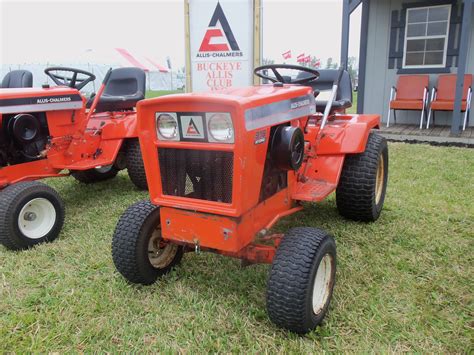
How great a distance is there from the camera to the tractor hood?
320cm

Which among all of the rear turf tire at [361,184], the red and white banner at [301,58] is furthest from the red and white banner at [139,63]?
the rear turf tire at [361,184]

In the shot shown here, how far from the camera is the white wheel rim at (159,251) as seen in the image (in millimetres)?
2354

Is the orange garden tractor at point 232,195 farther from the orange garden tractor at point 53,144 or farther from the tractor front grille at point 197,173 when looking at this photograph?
the orange garden tractor at point 53,144

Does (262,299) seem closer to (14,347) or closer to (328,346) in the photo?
(328,346)

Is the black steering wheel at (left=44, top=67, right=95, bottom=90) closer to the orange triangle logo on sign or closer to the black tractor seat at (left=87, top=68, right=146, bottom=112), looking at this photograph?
the black tractor seat at (left=87, top=68, right=146, bottom=112)

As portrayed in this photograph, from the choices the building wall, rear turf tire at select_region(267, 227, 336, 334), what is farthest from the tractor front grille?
the building wall

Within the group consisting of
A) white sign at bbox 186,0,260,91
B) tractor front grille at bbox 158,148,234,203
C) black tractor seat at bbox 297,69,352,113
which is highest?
white sign at bbox 186,0,260,91

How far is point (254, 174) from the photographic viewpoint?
76.9 inches

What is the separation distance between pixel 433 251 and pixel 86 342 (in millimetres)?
2206

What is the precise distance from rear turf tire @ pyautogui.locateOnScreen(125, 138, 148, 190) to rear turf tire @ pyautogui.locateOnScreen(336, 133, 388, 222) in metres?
2.02

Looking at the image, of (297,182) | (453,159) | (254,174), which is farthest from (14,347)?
(453,159)

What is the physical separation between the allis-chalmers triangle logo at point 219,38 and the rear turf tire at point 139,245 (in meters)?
3.81

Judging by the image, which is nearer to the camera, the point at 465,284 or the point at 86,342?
the point at 86,342

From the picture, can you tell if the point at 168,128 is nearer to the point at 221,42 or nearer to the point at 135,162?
A: the point at 135,162
